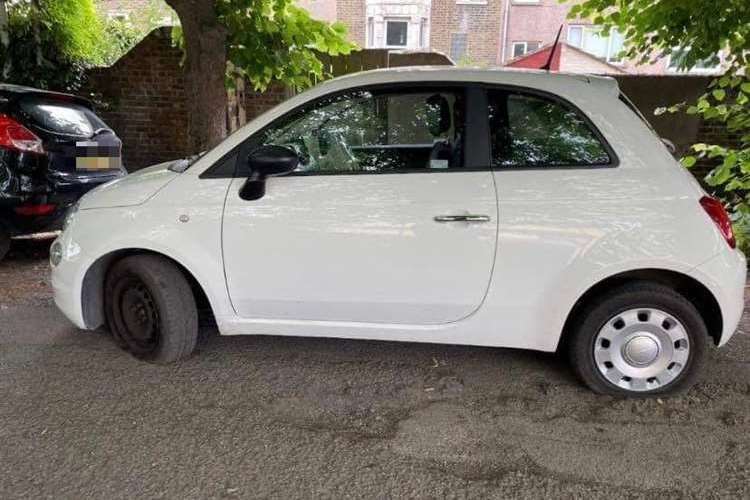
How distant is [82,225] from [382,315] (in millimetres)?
1813

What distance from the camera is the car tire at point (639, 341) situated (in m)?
2.82

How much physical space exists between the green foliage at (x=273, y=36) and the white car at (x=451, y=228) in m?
2.71

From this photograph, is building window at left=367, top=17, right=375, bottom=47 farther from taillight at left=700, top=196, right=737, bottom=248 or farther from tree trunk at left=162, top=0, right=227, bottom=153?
taillight at left=700, top=196, right=737, bottom=248

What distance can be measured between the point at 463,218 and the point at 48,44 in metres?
7.85

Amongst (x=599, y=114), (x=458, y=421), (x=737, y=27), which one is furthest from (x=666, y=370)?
(x=737, y=27)

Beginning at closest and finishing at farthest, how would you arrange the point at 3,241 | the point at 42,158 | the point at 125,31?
the point at 42,158 < the point at 3,241 < the point at 125,31

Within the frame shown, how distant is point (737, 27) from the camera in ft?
14.6

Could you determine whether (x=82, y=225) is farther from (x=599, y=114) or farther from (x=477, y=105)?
(x=599, y=114)

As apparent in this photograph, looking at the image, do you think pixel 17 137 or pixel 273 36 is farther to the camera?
pixel 273 36

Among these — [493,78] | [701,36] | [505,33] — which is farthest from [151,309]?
[505,33]

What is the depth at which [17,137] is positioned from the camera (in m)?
4.79

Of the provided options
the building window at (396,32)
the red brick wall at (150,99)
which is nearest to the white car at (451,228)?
the red brick wall at (150,99)

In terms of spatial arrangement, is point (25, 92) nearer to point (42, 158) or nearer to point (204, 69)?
point (42, 158)

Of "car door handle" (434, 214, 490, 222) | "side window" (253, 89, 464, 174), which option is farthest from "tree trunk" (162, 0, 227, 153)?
"car door handle" (434, 214, 490, 222)
